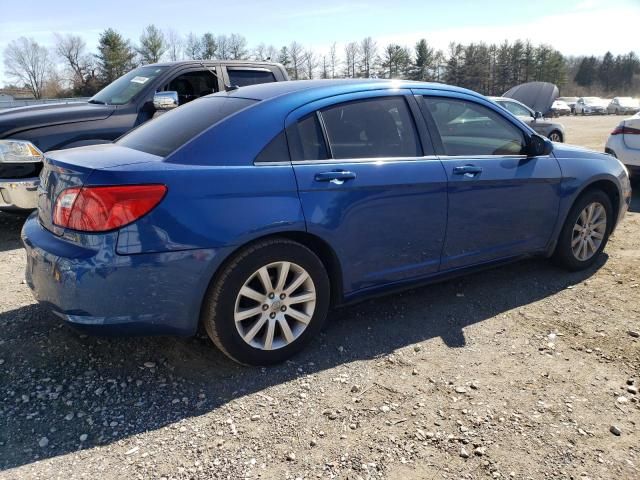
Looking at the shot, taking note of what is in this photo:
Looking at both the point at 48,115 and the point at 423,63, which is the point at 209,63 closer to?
the point at 48,115

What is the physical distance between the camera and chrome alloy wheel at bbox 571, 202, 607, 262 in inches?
177

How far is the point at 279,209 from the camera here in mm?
2828

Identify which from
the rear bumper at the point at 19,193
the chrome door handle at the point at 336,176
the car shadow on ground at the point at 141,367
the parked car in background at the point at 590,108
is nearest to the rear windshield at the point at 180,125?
the chrome door handle at the point at 336,176

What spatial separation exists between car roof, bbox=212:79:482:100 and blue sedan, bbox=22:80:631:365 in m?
0.02

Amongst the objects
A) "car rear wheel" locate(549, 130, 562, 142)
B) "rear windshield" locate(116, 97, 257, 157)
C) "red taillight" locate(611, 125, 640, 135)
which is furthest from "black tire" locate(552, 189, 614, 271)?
"car rear wheel" locate(549, 130, 562, 142)

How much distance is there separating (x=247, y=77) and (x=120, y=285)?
4947mm

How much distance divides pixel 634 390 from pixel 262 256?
7.13ft

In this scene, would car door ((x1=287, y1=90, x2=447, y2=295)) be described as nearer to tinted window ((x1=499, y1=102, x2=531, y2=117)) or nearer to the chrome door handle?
the chrome door handle

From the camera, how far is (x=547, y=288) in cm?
425

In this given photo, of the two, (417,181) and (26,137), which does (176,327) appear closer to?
(417,181)

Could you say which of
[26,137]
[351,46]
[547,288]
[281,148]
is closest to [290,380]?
[281,148]

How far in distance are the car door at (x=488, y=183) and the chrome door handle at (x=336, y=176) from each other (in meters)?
0.82

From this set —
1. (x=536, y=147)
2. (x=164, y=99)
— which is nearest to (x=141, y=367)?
(x=164, y=99)

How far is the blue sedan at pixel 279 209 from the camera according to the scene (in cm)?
256
